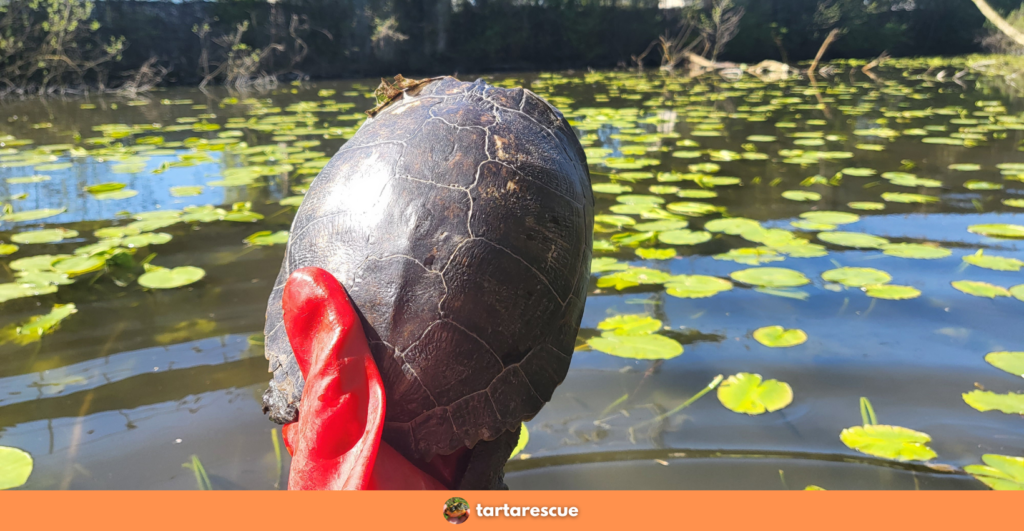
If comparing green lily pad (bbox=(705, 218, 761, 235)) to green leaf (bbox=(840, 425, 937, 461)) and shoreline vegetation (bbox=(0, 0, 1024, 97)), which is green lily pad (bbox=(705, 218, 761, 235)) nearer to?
green leaf (bbox=(840, 425, 937, 461))

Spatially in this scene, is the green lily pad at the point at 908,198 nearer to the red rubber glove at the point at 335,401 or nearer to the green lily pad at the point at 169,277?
the red rubber glove at the point at 335,401

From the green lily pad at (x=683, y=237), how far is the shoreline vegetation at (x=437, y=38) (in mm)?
9911

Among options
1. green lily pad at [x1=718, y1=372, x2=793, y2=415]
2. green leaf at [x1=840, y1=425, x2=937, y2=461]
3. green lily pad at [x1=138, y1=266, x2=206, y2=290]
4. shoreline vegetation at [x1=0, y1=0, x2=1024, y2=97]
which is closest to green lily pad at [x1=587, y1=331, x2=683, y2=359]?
green lily pad at [x1=718, y1=372, x2=793, y2=415]

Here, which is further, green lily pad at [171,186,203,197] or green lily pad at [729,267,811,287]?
green lily pad at [171,186,203,197]

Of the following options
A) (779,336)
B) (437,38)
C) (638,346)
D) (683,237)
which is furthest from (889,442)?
(437,38)

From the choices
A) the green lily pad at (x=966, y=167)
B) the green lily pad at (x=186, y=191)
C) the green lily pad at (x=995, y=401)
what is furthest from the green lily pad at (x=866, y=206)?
the green lily pad at (x=186, y=191)

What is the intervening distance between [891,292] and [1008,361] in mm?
486

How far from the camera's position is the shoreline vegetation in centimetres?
1022

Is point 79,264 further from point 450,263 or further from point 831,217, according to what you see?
point 831,217

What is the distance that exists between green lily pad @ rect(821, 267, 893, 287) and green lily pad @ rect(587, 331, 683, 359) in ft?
2.84

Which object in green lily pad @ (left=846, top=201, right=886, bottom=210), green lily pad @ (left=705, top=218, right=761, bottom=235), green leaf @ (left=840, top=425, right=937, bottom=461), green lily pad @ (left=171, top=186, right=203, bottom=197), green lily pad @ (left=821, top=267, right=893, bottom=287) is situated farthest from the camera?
green lily pad @ (left=171, top=186, right=203, bottom=197)

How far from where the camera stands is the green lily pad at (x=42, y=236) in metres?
2.74

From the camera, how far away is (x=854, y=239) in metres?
2.76
